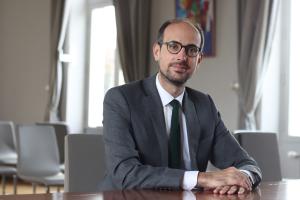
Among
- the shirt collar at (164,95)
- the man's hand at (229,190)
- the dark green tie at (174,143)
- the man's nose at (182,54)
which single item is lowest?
the man's hand at (229,190)

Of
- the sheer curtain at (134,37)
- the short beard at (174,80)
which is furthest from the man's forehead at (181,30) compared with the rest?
the sheer curtain at (134,37)

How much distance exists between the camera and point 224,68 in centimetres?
604

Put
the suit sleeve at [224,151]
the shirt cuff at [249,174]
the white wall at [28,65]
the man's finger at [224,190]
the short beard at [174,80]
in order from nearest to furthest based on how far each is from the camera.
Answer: the man's finger at [224,190] < the shirt cuff at [249,174] < the short beard at [174,80] < the suit sleeve at [224,151] < the white wall at [28,65]

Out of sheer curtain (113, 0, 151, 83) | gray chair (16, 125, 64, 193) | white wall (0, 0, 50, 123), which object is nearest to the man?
gray chair (16, 125, 64, 193)

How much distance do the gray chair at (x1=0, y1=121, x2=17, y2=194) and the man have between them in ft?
11.4

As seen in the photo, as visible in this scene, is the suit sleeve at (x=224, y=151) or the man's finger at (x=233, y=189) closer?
the man's finger at (x=233, y=189)

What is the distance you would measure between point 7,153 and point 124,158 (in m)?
4.26

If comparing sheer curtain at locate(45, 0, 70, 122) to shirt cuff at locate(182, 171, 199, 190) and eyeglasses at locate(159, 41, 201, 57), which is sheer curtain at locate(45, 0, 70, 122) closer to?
eyeglasses at locate(159, 41, 201, 57)

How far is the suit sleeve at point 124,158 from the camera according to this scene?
6.27ft

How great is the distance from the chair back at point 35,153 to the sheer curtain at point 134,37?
92.3 inches

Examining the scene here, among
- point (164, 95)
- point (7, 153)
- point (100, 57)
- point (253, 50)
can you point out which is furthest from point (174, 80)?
point (100, 57)

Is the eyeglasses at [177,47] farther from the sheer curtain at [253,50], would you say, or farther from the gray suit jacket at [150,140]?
the sheer curtain at [253,50]

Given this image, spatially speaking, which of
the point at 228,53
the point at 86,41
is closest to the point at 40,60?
the point at 86,41

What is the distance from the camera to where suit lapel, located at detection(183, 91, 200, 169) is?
7.28 ft
